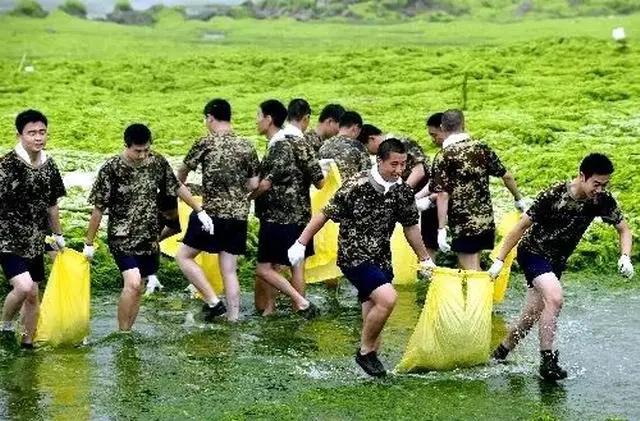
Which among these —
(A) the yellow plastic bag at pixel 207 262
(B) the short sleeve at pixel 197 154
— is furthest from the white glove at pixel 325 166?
(B) the short sleeve at pixel 197 154

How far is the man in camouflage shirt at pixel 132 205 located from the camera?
9.39 metres

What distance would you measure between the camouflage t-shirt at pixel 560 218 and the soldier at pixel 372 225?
2.76 feet

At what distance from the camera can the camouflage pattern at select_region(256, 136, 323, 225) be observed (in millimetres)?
10375

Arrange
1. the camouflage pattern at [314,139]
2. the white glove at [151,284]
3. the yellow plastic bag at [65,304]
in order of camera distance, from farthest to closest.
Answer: the camouflage pattern at [314,139] → the white glove at [151,284] → the yellow plastic bag at [65,304]

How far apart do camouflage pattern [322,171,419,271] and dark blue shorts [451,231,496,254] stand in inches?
73.0

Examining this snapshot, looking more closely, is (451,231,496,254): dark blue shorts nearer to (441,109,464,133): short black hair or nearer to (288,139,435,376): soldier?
(441,109,464,133): short black hair

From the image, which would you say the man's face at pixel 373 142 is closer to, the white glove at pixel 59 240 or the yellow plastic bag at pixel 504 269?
the yellow plastic bag at pixel 504 269

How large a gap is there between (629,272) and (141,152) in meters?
3.66

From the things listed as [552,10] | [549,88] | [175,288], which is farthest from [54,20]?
[175,288]

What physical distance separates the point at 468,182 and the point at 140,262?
8.93 feet

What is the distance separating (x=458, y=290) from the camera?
27.6 ft

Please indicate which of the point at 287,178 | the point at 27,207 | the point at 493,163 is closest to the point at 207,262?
the point at 287,178

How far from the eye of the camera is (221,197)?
10.3 meters

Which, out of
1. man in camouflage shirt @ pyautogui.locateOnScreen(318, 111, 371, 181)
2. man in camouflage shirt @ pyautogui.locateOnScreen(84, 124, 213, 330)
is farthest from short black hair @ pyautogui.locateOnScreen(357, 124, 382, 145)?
man in camouflage shirt @ pyautogui.locateOnScreen(84, 124, 213, 330)
